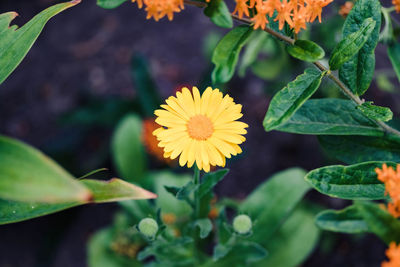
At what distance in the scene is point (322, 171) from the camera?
3.06ft

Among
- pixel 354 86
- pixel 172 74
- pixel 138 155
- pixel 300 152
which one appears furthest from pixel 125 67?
pixel 354 86

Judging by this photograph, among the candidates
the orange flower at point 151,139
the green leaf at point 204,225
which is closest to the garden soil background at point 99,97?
the orange flower at point 151,139

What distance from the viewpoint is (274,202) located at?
1.53m

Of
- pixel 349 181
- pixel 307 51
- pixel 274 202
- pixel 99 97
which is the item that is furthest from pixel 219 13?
pixel 99 97

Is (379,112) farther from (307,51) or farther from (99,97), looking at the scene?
(99,97)

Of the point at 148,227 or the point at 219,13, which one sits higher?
the point at 219,13

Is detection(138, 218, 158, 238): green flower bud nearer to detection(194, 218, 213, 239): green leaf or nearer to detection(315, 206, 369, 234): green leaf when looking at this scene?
detection(194, 218, 213, 239): green leaf

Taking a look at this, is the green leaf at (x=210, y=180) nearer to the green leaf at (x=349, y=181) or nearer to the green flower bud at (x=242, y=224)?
the green flower bud at (x=242, y=224)

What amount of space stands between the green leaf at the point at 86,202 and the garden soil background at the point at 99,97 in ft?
3.36

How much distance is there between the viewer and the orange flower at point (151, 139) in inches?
73.4

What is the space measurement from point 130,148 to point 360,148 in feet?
3.82

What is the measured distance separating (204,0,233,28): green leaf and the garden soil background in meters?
1.18

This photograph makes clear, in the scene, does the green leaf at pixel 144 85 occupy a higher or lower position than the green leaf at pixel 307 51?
lower

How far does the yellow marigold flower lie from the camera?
995 mm
